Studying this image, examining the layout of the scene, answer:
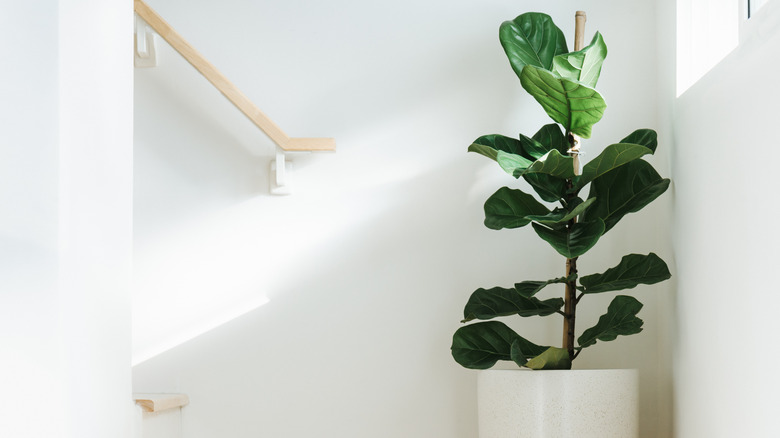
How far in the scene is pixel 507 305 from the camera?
87.1 inches

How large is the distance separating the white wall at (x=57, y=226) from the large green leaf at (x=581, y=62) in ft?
3.75

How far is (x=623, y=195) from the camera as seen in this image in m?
2.12

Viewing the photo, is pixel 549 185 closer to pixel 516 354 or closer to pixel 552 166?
pixel 552 166

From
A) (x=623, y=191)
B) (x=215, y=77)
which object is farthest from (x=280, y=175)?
(x=623, y=191)

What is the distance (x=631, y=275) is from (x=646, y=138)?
38cm

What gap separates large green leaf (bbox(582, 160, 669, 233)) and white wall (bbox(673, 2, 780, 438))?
3.2 inches

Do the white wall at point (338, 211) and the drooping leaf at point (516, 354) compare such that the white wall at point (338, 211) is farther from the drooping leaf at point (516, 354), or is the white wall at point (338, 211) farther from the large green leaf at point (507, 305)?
the drooping leaf at point (516, 354)

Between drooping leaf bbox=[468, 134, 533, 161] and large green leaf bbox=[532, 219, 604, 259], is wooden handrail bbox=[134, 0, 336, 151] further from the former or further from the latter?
large green leaf bbox=[532, 219, 604, 259]

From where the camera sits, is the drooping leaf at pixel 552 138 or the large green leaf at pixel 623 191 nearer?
the large green leaf at pixel 623 191

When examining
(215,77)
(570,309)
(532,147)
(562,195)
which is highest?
(215,77)

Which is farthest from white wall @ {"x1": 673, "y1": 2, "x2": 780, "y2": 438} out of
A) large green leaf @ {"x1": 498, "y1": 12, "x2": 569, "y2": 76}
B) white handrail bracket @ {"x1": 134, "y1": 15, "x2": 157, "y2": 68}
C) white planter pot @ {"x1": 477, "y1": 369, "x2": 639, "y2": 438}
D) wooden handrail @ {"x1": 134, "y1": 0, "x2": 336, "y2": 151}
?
white handrail bracket @ {"x1": 134, "y1": 15, "x2": 157, "y2": 68}

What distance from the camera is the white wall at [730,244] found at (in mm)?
1404

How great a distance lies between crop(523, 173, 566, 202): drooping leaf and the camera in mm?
2148

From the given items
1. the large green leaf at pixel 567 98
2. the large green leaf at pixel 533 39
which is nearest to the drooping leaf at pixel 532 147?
the large green leaf at pixel 567 98
